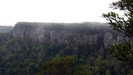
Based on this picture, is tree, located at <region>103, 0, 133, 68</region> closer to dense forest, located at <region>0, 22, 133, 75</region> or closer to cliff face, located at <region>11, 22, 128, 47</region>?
dense forest, located at <region>0, 22, 133, 75</region>

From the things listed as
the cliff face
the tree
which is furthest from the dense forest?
the tree

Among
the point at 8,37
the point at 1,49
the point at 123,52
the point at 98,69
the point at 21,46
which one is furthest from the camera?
the point at 8,37

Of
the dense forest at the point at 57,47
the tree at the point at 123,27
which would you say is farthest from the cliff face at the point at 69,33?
the tree at the point at 123,27

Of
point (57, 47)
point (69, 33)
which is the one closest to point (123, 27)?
point (57, 47)

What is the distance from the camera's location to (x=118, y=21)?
8.96 m

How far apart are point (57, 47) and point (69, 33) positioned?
37.6 ft

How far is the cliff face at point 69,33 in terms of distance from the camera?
6243 centimetres

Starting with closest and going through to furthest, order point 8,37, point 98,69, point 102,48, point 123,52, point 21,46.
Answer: point 123,52 < point 98,69 < point 102,48 < point 21,46 < point 8,37

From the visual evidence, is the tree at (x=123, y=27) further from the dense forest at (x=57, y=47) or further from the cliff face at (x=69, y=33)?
the cliff face at (x=69, y=33)

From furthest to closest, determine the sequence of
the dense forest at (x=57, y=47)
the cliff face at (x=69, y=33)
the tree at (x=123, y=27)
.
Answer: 1. the cliff face at (x=69, y=33)
2. the dense forest at (x=57, y=47)
3. the tree at (x=123, y=27)

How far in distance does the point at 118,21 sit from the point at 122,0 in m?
1.54

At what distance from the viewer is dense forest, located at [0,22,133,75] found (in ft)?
156

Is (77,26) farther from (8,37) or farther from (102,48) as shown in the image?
(8,37)

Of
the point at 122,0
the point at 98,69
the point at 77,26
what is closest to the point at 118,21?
the point at 122,0
